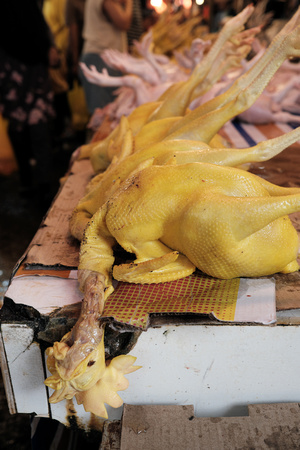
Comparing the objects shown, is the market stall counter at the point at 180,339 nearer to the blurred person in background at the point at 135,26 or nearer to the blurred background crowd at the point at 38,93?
the blurred background crowd at the point at 38,93

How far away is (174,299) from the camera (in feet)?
4.29

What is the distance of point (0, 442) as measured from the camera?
73.7 inches

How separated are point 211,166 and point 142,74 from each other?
2.33 m

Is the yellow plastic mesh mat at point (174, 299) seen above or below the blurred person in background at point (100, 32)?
below

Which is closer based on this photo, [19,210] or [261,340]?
[261,340]

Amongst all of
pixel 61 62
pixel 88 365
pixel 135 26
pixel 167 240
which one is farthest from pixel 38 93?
pixel 135 26

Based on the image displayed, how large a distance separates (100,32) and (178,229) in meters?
4.22

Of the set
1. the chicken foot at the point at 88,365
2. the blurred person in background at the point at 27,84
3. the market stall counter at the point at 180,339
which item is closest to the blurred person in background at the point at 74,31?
the blurred person in background at the point at 27,84

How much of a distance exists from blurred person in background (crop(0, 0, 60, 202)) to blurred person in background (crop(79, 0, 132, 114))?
1.98 ft

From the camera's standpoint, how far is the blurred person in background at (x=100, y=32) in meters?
4.54

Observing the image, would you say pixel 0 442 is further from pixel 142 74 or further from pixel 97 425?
pixel 142 74

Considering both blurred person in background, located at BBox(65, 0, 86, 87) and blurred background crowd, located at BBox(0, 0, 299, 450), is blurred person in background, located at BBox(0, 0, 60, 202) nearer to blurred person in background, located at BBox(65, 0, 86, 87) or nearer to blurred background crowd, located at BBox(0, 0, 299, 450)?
blurred background crowd, located at BBox(0, 0, 299, 450)

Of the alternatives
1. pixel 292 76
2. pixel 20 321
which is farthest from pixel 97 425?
pixel 292 76

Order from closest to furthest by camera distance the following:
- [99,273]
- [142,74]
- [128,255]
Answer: [99,273] < [128,255] < [142,74]
